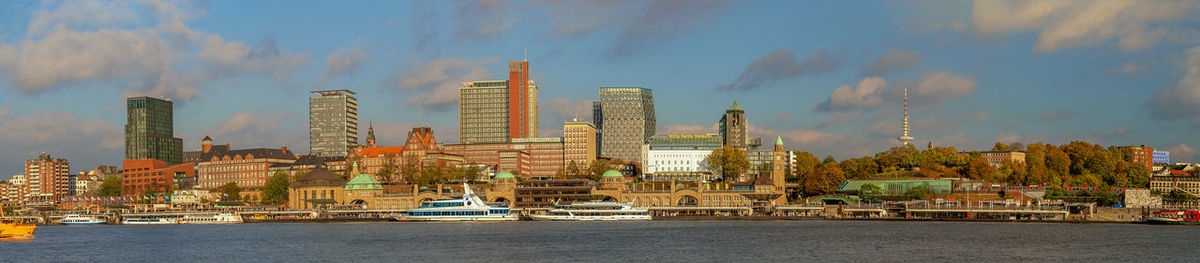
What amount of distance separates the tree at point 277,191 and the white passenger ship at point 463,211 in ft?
146

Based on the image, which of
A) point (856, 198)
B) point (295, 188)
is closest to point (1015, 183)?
point (856, 198)

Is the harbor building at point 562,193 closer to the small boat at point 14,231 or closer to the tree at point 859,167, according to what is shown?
the tree at point 859,167

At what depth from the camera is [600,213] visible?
500 feet

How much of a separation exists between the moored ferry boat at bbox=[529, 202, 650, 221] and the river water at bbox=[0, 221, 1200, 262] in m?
25.0

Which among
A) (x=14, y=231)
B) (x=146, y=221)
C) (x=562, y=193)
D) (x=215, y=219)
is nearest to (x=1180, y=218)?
(x=562, y=193)

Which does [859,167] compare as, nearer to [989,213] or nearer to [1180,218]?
[989,213]

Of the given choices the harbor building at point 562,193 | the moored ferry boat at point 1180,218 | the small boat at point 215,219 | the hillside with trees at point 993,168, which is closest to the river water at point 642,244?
the moored ferry boat at point 1180,218

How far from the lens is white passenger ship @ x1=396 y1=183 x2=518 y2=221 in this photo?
147875 mm

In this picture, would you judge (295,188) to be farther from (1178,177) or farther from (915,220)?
(1178,177)

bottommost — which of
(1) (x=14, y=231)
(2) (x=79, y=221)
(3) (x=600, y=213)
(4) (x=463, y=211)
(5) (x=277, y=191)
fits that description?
(2) (x=79, y=221)

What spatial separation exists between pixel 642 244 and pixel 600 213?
5826 cm

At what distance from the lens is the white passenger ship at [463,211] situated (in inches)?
5822

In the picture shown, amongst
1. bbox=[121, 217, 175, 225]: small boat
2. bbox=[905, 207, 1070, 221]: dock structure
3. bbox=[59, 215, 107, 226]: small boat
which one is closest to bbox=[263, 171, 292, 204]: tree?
bbox=[121, 217, 175, 225]: small boat

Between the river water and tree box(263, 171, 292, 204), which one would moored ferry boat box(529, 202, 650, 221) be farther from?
tree box(263, 171, 292, 204)
